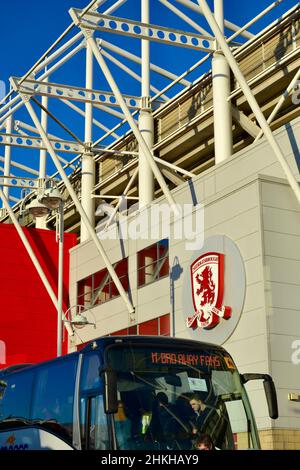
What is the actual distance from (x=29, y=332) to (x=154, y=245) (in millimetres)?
9155

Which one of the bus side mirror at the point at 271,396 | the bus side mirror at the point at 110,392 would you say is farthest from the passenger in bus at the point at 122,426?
the bus side mirror at the point at 271,396

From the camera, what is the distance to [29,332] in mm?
35875

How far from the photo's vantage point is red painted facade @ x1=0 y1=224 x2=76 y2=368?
35250 mm

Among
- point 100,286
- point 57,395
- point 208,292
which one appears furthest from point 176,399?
point 100,286

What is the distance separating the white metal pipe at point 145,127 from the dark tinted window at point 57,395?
19.5 metres

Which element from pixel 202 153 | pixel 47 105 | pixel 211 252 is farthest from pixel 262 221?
pixel 47 105

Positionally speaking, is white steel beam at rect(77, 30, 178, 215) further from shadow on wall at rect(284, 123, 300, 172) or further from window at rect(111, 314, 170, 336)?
shadow on wall at rect(284, 123, 300, 172)

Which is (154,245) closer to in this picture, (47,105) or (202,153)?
(202,153)

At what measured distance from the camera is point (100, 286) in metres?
33.8

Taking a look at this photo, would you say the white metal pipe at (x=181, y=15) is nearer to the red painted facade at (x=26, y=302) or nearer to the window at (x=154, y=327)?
the red painted facade at (x=26, y=302)

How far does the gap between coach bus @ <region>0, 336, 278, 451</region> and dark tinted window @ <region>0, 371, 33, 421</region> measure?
1.04 meters

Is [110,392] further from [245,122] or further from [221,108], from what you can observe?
[245,122]

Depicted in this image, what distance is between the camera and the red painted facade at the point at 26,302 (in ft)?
116
